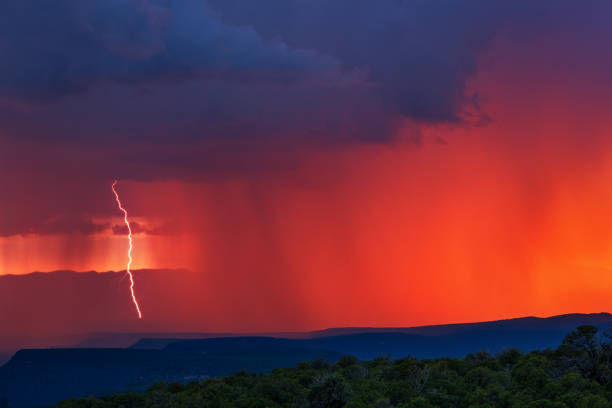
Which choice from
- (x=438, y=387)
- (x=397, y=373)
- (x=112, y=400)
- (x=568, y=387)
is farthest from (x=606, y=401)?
(x=112, y=400)

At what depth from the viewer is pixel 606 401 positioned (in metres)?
80.9

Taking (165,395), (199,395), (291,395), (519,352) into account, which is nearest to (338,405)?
(291,395)

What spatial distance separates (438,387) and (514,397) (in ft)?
39.4

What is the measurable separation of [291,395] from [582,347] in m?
45.0

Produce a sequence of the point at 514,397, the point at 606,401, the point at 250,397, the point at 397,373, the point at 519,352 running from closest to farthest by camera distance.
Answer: the point at 606,401
the point at 514,397
the point at 250,397
the point at 397,373
the point at 519,352

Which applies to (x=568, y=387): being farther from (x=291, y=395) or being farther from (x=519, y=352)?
(x=519, y=352)

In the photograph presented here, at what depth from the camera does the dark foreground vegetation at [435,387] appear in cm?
8706

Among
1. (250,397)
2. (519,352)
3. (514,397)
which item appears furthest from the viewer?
(519,352)

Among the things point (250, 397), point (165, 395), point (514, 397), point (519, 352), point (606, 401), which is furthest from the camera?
point (519, 352)

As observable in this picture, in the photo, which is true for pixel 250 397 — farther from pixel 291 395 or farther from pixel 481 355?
pixel 481 355

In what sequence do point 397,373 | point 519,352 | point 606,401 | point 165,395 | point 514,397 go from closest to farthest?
point 606,401 < point 514,397 < point 165,395 < point 397,373 < point 519,352

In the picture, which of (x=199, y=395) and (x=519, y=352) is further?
(x=519, y=352)

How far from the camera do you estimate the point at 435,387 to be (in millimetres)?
97500

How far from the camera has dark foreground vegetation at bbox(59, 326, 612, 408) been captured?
286 ft
